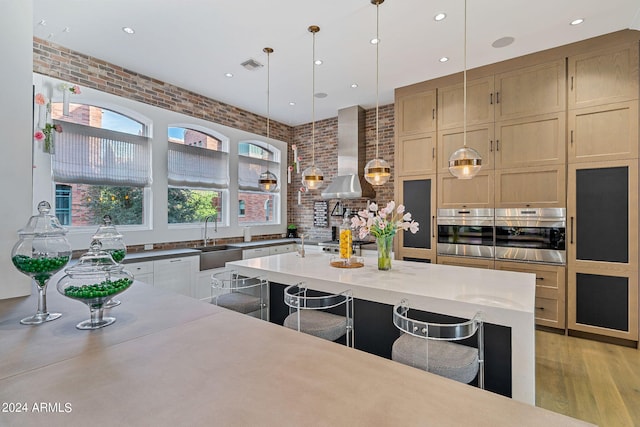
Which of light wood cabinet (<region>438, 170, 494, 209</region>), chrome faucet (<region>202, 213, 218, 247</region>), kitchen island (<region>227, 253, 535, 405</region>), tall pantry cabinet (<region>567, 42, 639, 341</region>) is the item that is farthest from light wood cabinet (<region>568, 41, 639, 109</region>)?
chrome faucet (<region>202, 213, 218, 247</region>)

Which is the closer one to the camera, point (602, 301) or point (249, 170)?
point (602, 301)

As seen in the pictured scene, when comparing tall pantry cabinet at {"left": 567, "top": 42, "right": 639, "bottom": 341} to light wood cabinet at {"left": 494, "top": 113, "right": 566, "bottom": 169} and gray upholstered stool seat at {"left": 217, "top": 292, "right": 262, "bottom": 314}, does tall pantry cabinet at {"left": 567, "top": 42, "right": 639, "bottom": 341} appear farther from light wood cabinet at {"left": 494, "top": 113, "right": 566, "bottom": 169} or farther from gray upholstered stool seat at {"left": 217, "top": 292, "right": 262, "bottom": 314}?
gray upholstered stool seat at {"left": 217, "top": 292, "right": 262, "bottom": 314}

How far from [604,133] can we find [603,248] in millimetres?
1258

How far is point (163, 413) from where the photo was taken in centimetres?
69

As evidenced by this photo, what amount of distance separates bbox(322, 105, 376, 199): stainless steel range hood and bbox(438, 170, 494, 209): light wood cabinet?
4.67 ft

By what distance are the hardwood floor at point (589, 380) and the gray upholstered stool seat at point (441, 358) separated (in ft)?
3.78

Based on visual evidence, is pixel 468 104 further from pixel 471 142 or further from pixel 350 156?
pixel 350 156

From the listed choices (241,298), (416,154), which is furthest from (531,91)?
(241,298)

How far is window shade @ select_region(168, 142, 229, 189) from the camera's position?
4.52 meters

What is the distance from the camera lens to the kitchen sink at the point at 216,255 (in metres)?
4.33

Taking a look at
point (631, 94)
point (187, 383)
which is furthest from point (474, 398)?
point (631, 94)

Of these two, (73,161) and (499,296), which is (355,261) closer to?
(499,296)

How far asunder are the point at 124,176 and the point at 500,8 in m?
4.68

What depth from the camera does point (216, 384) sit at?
81cm
